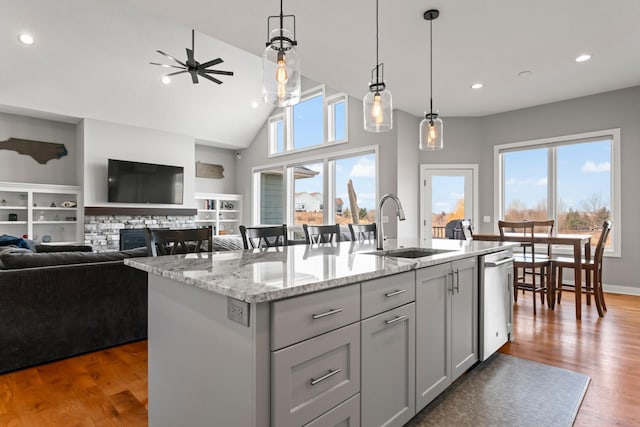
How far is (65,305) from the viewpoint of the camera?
257 cm

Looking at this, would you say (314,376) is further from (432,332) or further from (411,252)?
(411,252)

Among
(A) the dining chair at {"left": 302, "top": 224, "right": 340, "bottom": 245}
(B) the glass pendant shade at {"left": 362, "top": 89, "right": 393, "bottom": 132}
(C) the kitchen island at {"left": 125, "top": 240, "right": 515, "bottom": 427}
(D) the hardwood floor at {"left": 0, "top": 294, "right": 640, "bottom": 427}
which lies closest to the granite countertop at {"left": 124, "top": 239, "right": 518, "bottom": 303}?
(C) the kitchen island at {"left": 125, "top": 240, "right": 515, "bottom": 427}

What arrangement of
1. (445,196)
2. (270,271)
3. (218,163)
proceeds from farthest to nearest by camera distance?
(218,163) → (445,196) → (270,271)

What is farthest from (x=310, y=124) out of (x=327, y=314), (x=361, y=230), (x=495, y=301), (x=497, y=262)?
(x=327, y=314)

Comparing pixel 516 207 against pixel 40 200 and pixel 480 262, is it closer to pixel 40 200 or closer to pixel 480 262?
pixel 480 262

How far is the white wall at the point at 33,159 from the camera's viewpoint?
6242 millimetres

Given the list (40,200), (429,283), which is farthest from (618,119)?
(40,200)

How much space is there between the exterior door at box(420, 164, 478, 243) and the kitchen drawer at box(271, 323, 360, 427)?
201 inches

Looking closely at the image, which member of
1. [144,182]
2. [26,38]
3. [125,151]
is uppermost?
[26,38]

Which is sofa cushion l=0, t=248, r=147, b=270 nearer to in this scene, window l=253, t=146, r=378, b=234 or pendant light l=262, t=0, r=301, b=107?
pendant light l=262, t=0, r=301, b=107

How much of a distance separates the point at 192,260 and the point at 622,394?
2717mm

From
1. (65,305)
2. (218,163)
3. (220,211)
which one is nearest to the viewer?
(65,305)

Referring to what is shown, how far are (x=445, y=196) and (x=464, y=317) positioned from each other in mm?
4390

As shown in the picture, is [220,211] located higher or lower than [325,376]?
higher
